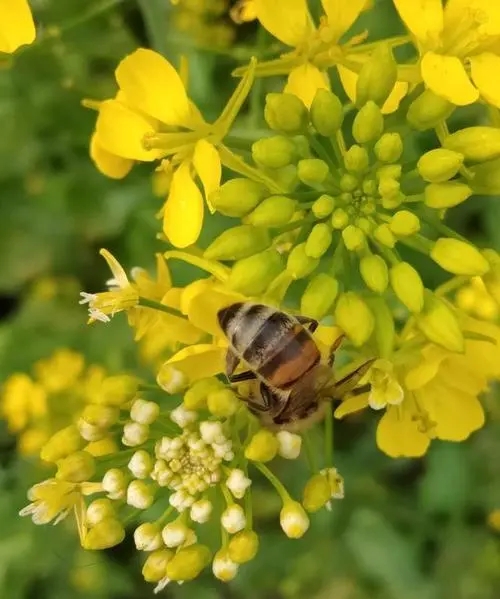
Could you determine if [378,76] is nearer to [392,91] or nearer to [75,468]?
[392,91]

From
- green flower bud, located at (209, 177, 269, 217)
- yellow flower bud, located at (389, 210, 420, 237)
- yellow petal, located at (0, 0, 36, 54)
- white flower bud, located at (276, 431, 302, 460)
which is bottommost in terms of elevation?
white flower bud, located at (276, 431, 302, 460)

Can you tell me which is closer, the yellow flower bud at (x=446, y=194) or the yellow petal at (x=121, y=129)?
the yellow flower bud at (x=446, y=194)

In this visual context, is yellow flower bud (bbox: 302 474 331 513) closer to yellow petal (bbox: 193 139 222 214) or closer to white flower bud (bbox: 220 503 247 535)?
white flower bud (bbox: 220 503 247 535)

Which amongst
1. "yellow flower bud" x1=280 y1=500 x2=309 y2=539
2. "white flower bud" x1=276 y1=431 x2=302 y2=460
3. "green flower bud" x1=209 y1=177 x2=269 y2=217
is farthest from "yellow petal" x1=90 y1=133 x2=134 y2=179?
"yellow flower bud" x1=280 y1=500 x2=309 y2=539

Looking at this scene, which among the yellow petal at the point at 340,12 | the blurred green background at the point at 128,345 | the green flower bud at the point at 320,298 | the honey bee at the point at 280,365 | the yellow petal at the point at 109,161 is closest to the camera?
the honey bee at the point at 280,365

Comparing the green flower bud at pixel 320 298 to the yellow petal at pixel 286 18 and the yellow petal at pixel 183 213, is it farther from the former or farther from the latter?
the yellow petal at pixel 286 18

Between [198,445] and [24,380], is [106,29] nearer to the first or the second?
[24,380]

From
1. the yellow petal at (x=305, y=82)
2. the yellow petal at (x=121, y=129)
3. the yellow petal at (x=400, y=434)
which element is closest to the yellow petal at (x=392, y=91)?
the yellow petal at (x=305, y=82)
